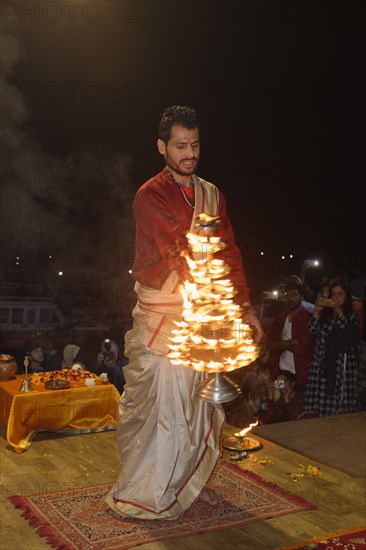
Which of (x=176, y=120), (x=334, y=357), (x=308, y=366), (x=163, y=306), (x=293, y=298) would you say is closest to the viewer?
(x=176, y=120)

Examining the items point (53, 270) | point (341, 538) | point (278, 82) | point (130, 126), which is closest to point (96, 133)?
point (130, 126)

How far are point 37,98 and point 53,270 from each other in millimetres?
2132

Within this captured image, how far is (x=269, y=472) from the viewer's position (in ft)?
15.5

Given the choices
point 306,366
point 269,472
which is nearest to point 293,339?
point 306,366

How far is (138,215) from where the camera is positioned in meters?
3.84

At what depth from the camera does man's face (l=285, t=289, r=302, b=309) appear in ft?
21.4

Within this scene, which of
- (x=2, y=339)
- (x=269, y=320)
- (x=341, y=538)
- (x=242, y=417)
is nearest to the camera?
(x=341, y=538)

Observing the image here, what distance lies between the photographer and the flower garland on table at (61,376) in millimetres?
6098

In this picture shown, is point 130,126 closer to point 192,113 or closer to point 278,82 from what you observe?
point 278,82

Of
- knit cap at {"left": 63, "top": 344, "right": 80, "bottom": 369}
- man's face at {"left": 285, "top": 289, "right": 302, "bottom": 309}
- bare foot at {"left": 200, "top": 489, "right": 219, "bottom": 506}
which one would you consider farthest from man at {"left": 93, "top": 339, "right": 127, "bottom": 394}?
bare foot at {"left": 200, "top": 489, "right": 219, "bottom": 506}

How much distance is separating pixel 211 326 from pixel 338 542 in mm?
1285

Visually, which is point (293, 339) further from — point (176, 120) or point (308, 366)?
point (176, 120)

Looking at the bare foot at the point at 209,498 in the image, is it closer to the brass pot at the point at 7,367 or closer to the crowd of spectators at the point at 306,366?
the crowd of spectators at the point at 306,366

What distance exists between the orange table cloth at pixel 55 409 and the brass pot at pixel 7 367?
0.21 ft
